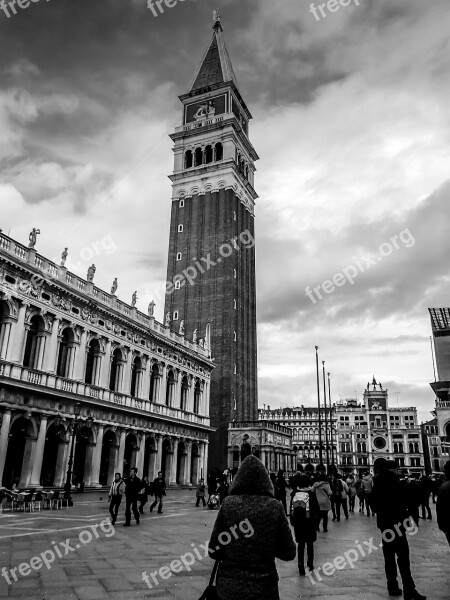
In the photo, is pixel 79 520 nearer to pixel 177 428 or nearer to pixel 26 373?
pixel 26 373

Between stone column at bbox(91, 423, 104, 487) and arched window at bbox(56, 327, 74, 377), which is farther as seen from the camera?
stone column at bbox(91, 423, 104, 487)

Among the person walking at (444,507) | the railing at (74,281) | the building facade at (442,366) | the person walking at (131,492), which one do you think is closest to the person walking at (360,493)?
the person walking at (131,492)

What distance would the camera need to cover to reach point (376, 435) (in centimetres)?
9694

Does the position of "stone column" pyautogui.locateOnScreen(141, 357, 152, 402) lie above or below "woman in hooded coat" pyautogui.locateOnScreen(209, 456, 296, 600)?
above

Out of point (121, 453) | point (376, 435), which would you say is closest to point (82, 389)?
point (121, 453)

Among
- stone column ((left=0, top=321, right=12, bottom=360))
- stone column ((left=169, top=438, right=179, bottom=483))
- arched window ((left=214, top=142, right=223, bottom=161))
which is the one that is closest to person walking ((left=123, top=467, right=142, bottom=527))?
stone column ((left=0, top=321, right=12, bottom=360))

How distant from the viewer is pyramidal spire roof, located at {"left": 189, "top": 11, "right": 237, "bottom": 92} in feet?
222

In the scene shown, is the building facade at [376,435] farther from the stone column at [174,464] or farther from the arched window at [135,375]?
the arched window at [135,375]

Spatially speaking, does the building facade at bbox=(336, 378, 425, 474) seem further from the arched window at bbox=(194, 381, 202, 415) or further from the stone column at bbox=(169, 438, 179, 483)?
the stone column at bbox=(169, 438, 179, 483)

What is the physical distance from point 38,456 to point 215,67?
60.7 m

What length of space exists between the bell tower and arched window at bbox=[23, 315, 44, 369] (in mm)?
25056

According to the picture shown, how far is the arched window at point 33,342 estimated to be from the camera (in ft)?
87.3

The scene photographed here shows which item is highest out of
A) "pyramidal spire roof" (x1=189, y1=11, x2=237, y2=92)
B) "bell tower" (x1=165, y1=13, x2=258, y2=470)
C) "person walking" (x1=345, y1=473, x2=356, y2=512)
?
"pyramidal spire roof" (x1=189, y1=11, x2=237, y2=92)

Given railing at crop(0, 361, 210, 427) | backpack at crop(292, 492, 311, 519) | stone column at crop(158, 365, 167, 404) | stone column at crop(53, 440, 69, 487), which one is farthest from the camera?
stone column at crop(158, 365, 167, 404)
